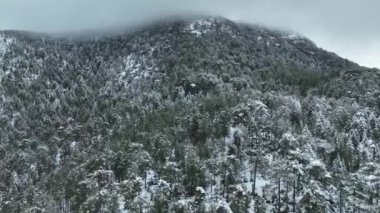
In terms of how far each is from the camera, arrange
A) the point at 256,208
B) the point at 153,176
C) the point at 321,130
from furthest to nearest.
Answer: the point at 321,130
the point at 153,176
the point at 256,208

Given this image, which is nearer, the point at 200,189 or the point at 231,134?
the point at 200,189

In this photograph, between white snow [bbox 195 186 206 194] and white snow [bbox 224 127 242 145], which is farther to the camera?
white snow [bbox 224 127 242 145]

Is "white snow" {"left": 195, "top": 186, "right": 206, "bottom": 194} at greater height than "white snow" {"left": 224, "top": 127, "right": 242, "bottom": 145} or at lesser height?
lesser

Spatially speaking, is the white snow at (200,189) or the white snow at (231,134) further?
the white snow at (231,134)

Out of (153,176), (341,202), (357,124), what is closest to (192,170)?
(153,176)

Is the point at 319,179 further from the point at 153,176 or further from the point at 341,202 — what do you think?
the point at 153,176

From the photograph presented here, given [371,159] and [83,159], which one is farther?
[83,159]

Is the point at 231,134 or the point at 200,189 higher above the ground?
the point at 231,134

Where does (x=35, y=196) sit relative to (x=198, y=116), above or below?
below

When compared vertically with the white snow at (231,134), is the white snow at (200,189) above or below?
below

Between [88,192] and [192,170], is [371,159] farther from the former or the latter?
[88,192]

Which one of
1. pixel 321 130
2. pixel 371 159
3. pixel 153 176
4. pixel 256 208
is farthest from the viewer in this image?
pixel 321 130
